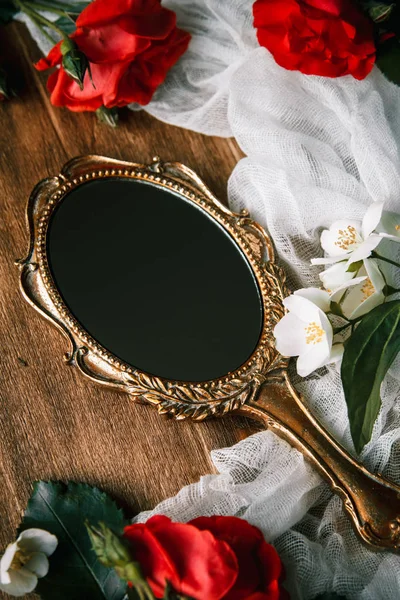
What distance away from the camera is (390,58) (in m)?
0.65

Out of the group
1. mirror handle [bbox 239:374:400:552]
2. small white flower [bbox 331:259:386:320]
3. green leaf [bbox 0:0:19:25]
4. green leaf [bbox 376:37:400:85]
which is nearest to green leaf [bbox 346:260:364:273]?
small white flower [bbox 331:259:386:320]

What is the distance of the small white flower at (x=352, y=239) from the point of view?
0.53 m

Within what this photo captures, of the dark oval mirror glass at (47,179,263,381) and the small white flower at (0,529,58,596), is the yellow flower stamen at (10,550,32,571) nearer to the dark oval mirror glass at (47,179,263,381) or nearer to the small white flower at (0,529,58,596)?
the small white flower at (0,529,58,596)

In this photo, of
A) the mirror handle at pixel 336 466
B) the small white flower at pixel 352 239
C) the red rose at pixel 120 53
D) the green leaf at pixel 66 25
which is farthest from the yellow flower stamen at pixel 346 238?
the green leaf at pixel 66 25

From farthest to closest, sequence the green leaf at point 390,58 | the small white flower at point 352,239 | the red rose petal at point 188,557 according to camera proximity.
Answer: the green leaf at point 390,58
the small white flower at point 352,239
the red rose petal at point 188,557

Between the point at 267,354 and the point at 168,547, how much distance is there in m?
0.20

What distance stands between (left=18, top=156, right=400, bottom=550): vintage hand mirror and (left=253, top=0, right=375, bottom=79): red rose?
0.15 meters

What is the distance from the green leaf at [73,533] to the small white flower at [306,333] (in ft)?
0.64

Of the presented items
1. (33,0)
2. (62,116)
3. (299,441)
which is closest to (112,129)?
(62,116)

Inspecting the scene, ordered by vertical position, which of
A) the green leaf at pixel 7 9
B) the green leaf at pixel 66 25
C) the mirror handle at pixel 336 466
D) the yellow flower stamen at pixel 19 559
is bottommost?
the mirror handle at pixel 336 466

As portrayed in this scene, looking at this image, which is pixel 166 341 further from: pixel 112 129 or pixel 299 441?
pixel 112 129

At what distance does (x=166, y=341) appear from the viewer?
0.57m

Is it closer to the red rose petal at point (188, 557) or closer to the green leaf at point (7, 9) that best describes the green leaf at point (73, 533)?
the red rose petal at point (188, 557)

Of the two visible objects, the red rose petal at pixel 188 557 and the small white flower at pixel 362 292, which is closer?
the red rose petal at pixel 188 557
